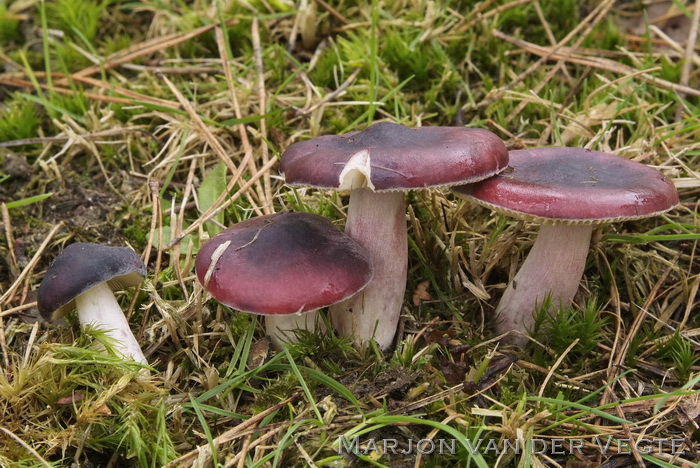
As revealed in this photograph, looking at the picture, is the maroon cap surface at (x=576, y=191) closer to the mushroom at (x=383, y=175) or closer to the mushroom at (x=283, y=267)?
the mushroom at (x=383, y=175)

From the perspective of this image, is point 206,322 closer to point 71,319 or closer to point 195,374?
point 195,374

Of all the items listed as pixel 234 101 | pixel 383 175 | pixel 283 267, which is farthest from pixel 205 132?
pixel 383 175

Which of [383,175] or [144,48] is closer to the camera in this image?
[383,175]

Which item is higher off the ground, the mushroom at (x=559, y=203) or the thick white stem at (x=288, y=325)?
the mushroom at (x=559, y=203)

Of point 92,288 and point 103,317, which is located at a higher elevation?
Answer: point 92,288

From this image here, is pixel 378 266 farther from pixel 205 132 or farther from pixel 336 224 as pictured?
pixel 205 132

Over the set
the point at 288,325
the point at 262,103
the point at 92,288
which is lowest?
the point at 288,325

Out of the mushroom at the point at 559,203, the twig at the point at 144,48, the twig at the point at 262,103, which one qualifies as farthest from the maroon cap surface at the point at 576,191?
the twig at the point at 144,48
